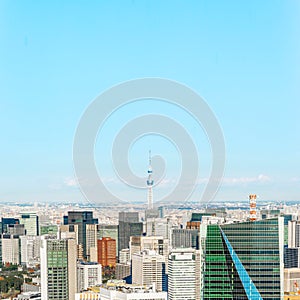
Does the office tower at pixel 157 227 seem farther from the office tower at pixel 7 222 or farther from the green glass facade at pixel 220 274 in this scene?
the green glass facade at pixel 220 274

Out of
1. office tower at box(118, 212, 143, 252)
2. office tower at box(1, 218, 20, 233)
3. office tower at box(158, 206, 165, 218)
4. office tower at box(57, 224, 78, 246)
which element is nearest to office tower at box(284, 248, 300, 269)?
office tower at box(158, 206, 165, 218)

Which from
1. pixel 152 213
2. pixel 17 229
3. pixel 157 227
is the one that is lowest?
pixel 17 229

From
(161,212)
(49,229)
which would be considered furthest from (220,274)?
(49,229)

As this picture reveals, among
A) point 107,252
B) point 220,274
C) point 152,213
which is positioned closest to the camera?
point 220,274

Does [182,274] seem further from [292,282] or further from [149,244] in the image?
[149,244]

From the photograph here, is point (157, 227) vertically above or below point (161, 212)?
below

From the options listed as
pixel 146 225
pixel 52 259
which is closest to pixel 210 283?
pixel 146 225
